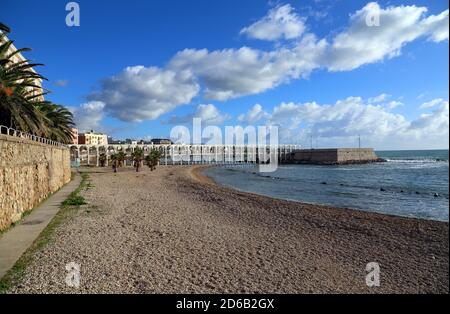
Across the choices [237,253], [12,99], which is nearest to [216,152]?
[12,99]

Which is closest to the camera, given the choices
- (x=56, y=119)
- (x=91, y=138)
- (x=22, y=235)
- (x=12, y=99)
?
(x=22, y=235)

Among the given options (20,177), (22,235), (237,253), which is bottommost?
(237,253)

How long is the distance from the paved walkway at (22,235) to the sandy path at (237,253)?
0.61m

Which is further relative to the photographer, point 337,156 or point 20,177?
point 337,156

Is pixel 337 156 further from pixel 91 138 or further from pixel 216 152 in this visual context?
pixel 91 138

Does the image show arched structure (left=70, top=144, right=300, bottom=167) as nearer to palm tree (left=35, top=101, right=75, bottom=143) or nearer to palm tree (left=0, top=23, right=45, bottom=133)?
palm tree (left=35, top=101, right=75, bottom=143)

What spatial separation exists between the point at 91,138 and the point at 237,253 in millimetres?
162077

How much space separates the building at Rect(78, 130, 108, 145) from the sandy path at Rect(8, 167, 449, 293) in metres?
135

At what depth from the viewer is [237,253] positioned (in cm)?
971

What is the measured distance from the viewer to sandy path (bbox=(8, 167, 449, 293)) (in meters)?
7.32

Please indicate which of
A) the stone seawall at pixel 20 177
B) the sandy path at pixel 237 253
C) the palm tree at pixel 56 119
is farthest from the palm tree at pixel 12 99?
the palm tree at pixel 56 119

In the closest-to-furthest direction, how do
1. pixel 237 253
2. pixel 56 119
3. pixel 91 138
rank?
1. pixel 237 253
2. pixel 56 119
3. pixel 91 138

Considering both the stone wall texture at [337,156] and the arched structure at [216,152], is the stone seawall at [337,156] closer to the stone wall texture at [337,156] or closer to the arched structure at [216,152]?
the stone wall texture at [337,156]
